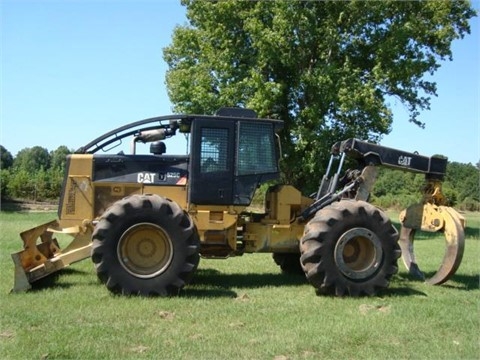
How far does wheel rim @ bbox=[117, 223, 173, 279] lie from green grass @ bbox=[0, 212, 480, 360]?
54cm

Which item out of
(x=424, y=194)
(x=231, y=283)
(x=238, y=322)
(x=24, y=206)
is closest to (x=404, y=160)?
(x=424, y=194)

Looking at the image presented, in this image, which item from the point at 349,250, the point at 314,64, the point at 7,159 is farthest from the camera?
the point at 7,159

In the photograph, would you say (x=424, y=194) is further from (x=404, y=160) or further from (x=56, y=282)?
(x=56, y=282)

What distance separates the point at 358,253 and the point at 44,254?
539cm

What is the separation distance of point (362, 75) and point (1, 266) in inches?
670

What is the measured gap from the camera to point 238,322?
7.09 m

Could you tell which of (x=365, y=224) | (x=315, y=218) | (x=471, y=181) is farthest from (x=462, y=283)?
(x=471, y=181)

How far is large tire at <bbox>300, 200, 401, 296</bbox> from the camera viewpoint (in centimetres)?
880

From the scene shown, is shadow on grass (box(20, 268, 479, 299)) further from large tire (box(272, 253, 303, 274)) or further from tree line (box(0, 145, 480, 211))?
tree line (box(0, 145, 480, 211))

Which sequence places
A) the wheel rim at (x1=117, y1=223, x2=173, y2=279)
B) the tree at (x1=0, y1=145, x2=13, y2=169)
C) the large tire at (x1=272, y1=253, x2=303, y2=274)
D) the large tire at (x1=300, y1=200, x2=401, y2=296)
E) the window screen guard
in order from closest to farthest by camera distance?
the wheel rim at (x1=117, y1=223, x2=173, y2=279)
the large tire at (x1=300, y1=200, x2=401, y2=296)
the window screen guard
the large tire at (x1=272, y1=253, x2=303, y2=274)
the tree at (x1=0, y1=145, x2=13, y2=169)

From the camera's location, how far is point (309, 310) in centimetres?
782

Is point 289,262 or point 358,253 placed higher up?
point 358,253

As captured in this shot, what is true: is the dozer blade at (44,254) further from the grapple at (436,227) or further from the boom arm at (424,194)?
the grapple at (436,227)

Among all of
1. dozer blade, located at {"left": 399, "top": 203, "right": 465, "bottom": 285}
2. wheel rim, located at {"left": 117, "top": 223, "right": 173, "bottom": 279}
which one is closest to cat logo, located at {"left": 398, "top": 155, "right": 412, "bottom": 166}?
dozer blade, located at {"left": 399, "top": 203, "right": 465, "bottom": 285}
